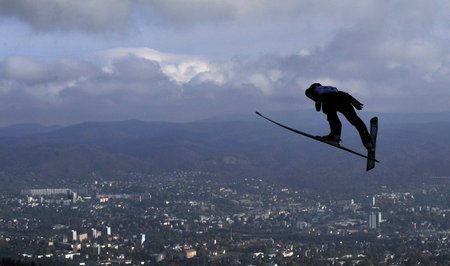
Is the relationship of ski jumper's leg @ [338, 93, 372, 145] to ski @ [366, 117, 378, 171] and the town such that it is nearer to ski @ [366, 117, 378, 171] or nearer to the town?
ski @ [366, 117, 378, 171]

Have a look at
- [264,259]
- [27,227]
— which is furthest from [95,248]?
[27,227]

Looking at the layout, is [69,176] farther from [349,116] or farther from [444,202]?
[349,116]

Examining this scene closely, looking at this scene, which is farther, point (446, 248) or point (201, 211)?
point (201, 211)

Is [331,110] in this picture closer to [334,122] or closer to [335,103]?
[335,103]

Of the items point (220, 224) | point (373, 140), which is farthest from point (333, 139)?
point (220, 224)

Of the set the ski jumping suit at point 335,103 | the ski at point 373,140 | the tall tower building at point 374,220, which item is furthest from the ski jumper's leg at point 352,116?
the tall tower building at point 374,220

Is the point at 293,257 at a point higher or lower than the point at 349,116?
lower
